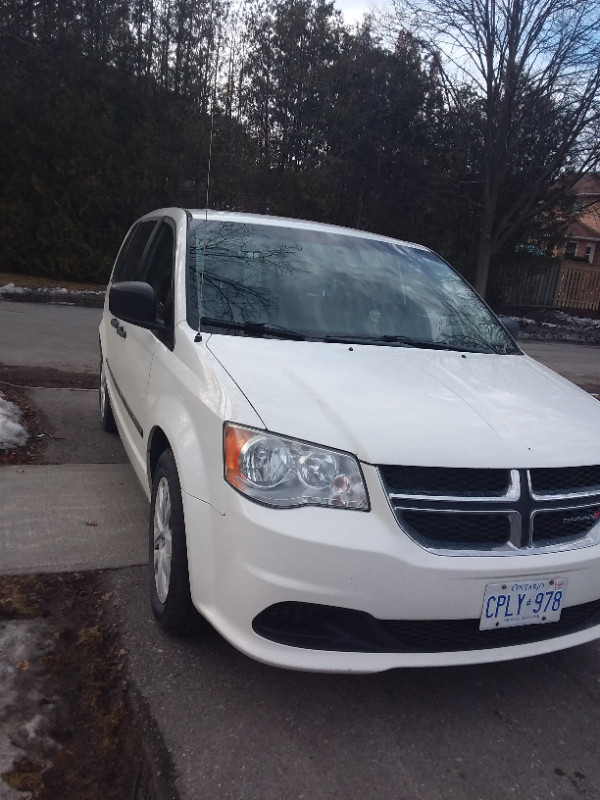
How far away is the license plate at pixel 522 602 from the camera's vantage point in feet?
8.08

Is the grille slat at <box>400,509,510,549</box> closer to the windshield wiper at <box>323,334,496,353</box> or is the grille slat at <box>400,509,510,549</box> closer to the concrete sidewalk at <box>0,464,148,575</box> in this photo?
the windshield wiper at <box>323,334,496,353</box>

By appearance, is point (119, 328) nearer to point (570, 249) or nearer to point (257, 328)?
point (257, 328)

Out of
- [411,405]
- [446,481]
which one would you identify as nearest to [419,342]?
[411,405]

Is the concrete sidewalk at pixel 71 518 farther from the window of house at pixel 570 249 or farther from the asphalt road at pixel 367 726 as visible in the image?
the window of house at pixel 570 249

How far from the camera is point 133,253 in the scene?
5.20m

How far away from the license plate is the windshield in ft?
4.82

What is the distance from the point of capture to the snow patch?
5.30 m

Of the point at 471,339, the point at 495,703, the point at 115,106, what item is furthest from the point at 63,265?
the point at 495,703

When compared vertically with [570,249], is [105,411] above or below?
above

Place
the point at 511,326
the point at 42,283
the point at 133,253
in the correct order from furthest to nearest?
the point at 42,283 → the point at 133,253 → the point at 511,326

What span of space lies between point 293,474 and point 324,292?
5.19 ft

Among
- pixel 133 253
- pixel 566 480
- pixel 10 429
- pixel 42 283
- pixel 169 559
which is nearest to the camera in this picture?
pixel 566 480

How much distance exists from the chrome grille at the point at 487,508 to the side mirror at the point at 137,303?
1627mm

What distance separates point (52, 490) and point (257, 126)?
54.2 ft
